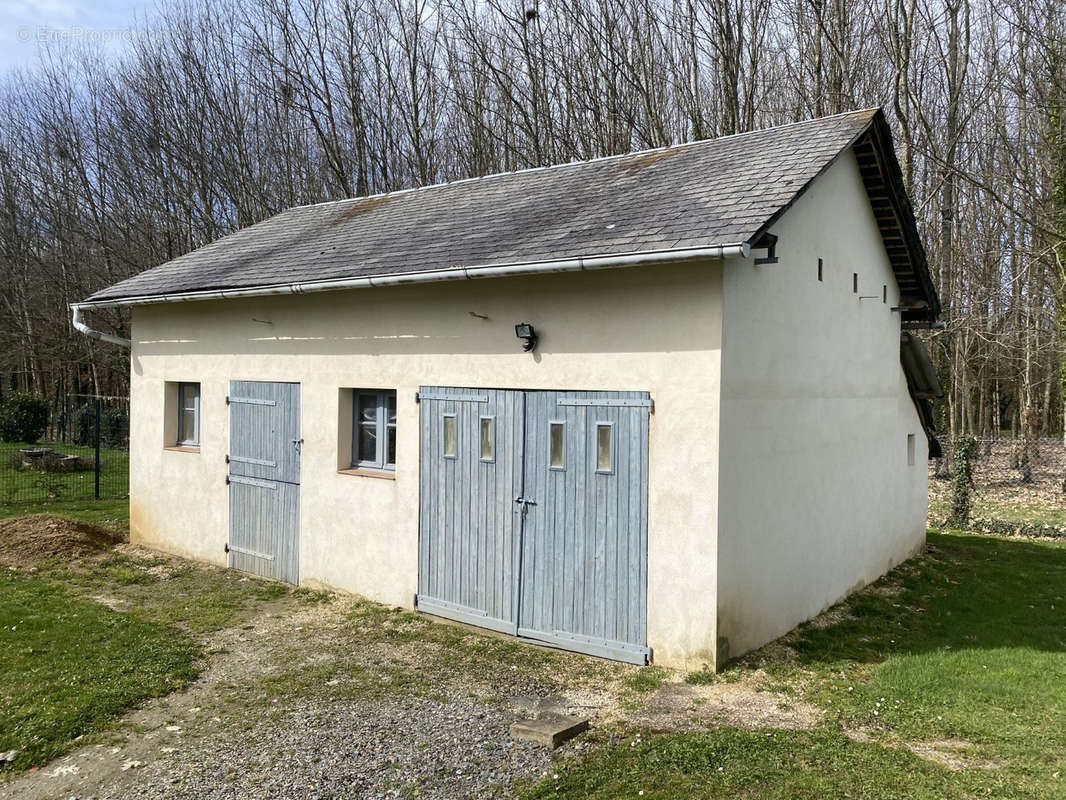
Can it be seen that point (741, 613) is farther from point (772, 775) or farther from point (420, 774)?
point (420, 774)

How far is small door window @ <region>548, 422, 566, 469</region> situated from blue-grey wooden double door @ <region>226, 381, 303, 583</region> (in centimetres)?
352

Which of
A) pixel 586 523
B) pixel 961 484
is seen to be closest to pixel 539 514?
pixel 586 523

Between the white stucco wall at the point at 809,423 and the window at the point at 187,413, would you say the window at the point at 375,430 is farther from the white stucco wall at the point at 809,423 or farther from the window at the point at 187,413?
the white stucco wall at the point at 809,423

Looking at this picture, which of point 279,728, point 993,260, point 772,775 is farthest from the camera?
point 993,260

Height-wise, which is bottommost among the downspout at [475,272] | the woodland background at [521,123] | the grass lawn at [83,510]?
the grass lawn at [83,510]

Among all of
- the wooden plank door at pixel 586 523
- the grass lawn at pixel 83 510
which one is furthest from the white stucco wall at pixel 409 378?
the grass lawn at pixel 83 510

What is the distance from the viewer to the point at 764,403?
6.96 meters

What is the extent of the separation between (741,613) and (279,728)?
3.80 meters

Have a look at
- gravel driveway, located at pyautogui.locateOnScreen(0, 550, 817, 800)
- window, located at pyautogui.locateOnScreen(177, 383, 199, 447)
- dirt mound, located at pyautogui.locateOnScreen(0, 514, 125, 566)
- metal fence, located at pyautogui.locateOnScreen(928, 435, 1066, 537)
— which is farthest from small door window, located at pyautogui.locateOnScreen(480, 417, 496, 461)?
metal fence, located at pyautogui.locateOnScreen(928, 435, 1066, 537)

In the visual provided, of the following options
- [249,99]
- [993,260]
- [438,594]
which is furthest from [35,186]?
[993,260]

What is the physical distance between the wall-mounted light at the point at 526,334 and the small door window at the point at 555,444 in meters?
0.76

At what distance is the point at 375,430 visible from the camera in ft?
28.7

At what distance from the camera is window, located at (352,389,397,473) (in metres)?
8.60

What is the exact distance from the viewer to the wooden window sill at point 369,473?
8336mm
